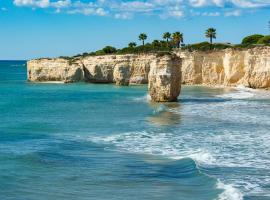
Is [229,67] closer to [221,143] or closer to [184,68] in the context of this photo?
[184,68]

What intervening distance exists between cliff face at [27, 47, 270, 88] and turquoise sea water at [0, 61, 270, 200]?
2131 centimetres

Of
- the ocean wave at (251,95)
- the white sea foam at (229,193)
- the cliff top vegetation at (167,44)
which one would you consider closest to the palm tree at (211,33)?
the cliff top vegetation at (167,44)

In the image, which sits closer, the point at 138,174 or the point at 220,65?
the point at 138,174

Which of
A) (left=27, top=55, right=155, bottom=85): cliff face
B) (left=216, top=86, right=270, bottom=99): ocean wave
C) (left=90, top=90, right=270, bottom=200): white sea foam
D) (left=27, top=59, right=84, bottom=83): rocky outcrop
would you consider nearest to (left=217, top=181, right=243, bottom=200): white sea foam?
(left=90, top=90, right=270, bottom=200): white sea foam

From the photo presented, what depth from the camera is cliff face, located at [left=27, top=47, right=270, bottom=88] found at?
59.2m

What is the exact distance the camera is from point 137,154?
68.1 feet

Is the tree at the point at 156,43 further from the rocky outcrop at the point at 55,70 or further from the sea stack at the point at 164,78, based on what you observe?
the sea stack at the point at 164,78

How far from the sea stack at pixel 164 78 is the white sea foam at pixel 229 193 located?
27767 millimetres

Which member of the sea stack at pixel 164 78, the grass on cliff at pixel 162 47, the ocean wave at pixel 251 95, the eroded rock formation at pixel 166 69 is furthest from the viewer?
the grass on cliff at pixel 162 47

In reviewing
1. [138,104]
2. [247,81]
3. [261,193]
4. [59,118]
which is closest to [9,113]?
[59,118]

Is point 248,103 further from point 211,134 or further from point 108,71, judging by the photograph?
point 108,71

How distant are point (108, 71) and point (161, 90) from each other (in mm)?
35206

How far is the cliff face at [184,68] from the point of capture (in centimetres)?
5922

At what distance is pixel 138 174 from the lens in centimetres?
1720
